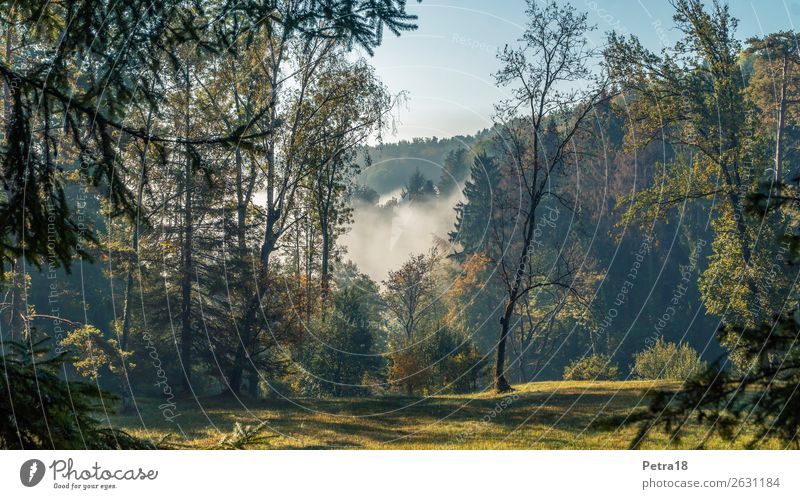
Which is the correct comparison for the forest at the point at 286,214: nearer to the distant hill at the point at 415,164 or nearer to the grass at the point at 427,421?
the grass at the point at 427,421

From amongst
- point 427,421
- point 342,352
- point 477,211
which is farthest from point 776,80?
point 477,211

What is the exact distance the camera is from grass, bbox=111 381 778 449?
15.5 metres

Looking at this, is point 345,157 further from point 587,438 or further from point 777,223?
point 777,223

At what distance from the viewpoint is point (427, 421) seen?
19.3m

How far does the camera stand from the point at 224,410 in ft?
72.0

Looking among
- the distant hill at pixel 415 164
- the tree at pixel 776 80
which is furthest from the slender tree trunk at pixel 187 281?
the distant hill at pixel 415 164

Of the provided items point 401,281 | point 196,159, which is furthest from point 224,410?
point 401,281

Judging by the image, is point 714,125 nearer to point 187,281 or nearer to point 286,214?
point 286,214

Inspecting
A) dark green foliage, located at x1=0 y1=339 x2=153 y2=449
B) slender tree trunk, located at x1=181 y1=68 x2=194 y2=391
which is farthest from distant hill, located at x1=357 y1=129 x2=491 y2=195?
dark green foliage, located at x1=0 y1=339 x2=153 y2=449

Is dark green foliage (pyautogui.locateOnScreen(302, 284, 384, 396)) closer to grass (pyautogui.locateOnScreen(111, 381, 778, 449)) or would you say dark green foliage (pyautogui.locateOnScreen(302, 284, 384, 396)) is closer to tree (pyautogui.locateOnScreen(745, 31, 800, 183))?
grass (pyautogui.locateOnScreen(111, 381, 778, 449))
